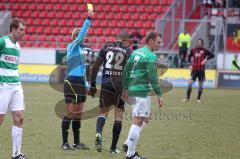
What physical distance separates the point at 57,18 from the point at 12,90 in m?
31.6

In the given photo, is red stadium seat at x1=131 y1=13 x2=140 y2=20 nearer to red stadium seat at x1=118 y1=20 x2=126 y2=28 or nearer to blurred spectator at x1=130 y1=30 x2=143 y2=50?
red stadium seat at x1=118 y1=20 x2=126 y2=28

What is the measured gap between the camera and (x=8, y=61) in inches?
414

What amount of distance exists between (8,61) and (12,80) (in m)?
0.32

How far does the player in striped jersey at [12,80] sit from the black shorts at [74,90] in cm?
199

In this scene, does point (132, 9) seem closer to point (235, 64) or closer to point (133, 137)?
point (235, 64)

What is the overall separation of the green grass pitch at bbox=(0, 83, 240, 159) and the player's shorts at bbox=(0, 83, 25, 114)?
40.2 inches

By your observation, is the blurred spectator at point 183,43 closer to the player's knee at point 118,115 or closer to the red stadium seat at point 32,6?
the red stadium seat at point 32,6

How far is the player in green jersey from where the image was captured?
1091 cm

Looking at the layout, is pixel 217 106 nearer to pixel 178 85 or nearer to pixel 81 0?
pixel 178 85

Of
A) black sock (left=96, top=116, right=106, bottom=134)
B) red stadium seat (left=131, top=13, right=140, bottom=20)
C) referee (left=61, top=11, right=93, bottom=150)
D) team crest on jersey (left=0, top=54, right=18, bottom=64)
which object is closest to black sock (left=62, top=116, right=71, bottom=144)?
referee (left=61, top=11, right=93, bottom=150)

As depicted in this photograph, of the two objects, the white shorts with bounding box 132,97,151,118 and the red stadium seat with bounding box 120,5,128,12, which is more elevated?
the red stadium seat with bounding box 120,5,128,12

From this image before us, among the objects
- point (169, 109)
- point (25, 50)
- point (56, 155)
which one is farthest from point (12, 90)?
point (25, 50)

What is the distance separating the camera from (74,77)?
12570 millimetres

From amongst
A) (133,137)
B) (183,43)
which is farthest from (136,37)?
(133,137)
